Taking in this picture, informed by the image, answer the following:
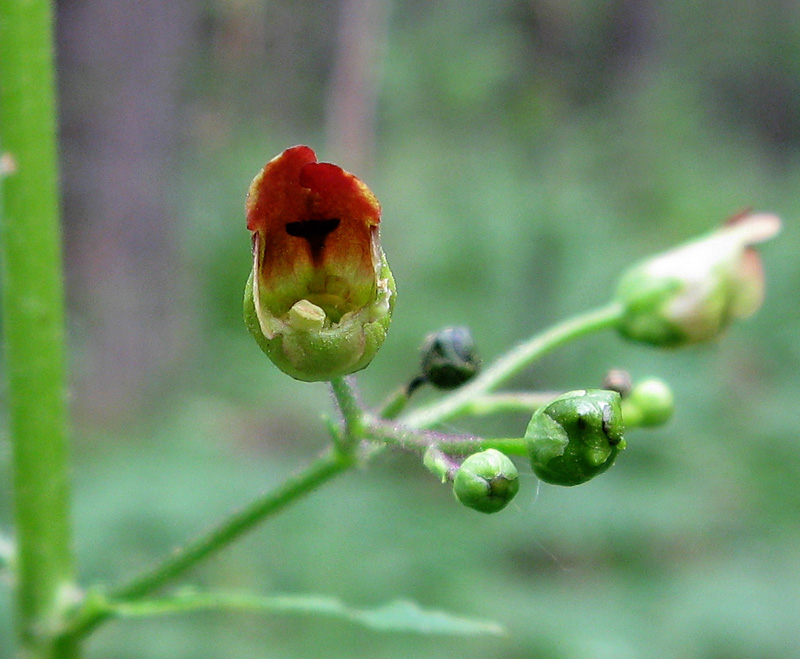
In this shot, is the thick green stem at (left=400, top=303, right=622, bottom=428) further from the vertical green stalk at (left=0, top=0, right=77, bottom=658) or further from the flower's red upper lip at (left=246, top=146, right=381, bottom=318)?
the vertical green stalk at (left=0, top=0, right=77, bottom=658)

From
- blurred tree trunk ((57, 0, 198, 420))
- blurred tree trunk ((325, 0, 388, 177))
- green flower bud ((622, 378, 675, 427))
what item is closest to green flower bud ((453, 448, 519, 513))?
green flower bud ((622, 378, 675, 427))

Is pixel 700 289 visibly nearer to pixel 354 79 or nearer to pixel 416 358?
pixel 354 79

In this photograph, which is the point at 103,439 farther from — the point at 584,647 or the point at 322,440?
the point at 584,647

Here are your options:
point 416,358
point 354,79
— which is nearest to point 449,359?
point 354,79

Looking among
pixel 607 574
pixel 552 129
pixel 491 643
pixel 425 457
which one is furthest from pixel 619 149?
pixel 425 457

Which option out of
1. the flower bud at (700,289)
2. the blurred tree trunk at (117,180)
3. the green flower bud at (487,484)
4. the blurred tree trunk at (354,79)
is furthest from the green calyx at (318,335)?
the blurred tree trunk at (117,180)

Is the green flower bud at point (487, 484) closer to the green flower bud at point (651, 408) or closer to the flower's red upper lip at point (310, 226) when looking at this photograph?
the flower's red upper lip at point (310, 226)
